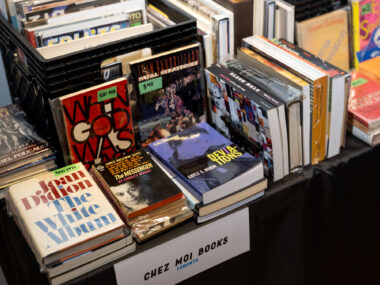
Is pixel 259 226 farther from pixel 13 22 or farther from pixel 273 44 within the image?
pixel 13 22

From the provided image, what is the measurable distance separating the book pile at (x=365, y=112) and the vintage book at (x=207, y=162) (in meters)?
0.44

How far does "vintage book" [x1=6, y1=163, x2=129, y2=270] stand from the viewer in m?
1.17

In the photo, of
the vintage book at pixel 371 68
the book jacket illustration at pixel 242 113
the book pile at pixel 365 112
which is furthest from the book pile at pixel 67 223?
the vintage book at pixel 371 68

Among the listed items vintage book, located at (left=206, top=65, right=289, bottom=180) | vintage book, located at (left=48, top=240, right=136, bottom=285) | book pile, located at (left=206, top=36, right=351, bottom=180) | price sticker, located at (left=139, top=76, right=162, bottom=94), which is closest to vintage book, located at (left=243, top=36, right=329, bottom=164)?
book pile, located at (left=206, top=36, right=351, bottom=180)

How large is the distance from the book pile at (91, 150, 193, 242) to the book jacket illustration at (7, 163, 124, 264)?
0.04 metres

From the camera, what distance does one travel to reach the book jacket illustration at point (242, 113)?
4.63ft

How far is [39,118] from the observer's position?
4.89 feet

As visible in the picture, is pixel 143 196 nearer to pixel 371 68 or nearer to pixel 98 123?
pixel 98 123

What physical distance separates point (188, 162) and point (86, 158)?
0.29 meters

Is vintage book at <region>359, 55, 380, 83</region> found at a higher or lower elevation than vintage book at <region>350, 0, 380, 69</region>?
lower

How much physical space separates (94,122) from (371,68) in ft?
3.42

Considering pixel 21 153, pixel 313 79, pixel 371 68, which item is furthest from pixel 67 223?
pixel 371 68

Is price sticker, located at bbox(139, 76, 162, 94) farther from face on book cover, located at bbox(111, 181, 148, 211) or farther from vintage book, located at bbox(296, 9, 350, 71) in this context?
vintage book, located at bbox(296, 9, 350, 71)

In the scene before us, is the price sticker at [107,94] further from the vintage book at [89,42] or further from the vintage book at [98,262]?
the vintage book at [98,262]
